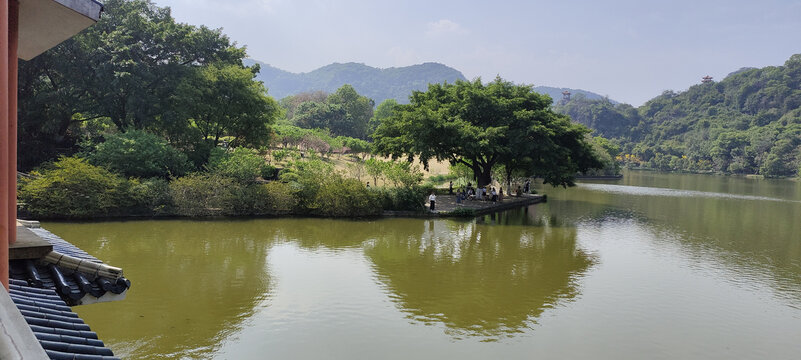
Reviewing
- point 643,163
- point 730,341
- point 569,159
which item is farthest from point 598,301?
point 643,163

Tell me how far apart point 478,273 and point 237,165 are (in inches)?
553

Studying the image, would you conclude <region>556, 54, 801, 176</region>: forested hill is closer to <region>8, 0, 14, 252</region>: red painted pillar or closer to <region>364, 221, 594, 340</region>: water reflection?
A: <region>364, 221, 594, 340</region>: water reflection

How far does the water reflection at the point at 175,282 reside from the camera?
29.8 ft

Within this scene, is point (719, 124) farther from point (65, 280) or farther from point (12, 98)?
point (12, 98)

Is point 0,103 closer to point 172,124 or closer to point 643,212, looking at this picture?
point 172,124

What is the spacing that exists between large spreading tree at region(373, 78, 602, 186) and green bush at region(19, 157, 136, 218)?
14479 mm

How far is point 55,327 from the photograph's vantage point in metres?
3.42

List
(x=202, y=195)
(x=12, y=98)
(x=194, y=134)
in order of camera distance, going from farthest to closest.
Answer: (x=194, y=134) → (x=202, y=195) → (x=12, y=98)

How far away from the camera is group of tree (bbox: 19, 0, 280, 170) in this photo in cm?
2589

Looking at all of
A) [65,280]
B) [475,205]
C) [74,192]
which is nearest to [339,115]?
[475,205]

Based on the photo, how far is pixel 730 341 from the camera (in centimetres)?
978

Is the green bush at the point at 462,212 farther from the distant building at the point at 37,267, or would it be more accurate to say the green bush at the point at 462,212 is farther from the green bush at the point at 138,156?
the distant building at the point at 37,267

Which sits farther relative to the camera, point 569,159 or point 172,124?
point 569,159

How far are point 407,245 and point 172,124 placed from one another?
655 inches
